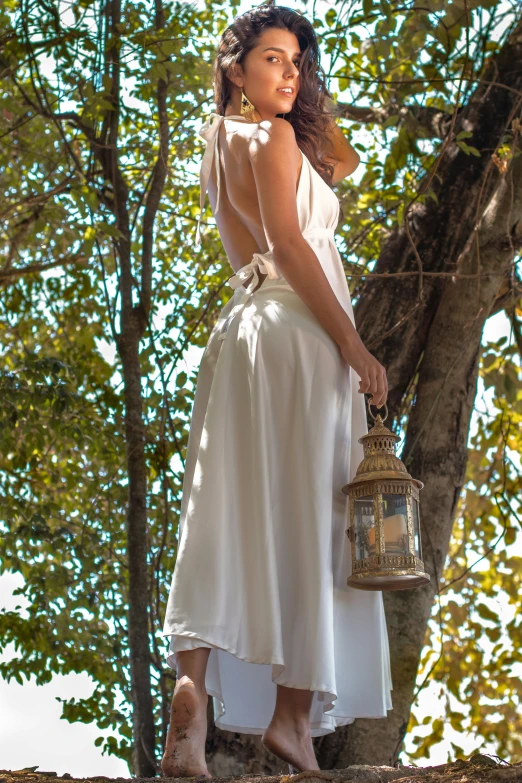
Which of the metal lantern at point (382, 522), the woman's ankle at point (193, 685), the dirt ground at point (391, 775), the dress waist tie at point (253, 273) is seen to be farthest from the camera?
the dress waist tie at point (253, 273)

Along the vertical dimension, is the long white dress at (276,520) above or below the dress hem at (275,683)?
above

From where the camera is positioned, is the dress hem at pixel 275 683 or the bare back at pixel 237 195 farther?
the bare back at pixel 237 195

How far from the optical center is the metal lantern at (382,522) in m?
2.36

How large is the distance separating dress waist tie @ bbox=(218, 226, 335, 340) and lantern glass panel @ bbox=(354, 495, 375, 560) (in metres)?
0.57

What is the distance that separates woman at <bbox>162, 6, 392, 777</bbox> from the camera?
89.6 inches

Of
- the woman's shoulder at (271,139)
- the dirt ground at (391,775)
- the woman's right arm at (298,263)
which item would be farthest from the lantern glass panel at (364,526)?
the woman's shoulder at (271,139)

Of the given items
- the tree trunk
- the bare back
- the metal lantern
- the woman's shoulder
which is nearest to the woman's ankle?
the metal lantern

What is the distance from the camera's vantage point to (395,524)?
8.02 ft

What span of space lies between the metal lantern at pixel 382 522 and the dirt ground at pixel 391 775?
0.49 metres

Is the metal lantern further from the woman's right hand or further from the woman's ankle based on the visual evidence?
the woman's ankle

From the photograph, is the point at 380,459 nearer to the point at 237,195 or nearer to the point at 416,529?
the point at 416,529

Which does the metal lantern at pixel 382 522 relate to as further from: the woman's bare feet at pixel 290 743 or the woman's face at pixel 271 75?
the woman's face at pixel 271 75

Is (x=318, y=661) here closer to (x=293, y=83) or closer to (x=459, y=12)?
(x=293, y=83)

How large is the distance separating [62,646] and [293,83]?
306 centimetres
